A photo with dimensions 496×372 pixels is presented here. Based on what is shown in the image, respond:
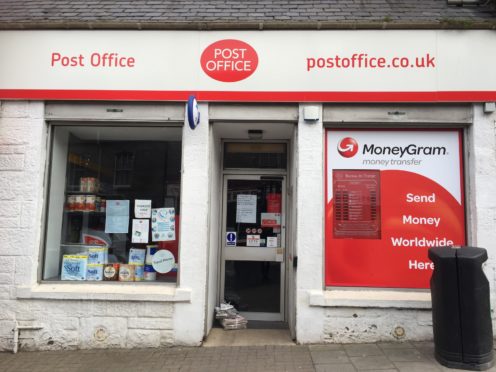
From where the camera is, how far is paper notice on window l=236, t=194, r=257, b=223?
19.5ft

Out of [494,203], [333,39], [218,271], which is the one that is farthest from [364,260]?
[333,39]

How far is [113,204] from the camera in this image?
18.1 ft

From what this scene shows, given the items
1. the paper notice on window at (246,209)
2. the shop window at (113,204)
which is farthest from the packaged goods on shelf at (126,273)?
the paper notice on window at (246,209)

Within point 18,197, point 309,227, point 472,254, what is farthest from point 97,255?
point 472,254

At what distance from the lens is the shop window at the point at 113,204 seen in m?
5.30

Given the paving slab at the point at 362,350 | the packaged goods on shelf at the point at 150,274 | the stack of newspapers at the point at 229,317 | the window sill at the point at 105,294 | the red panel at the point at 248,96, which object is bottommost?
the paving slab at the point at 362,350

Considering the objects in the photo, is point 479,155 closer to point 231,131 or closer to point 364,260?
point 364,260

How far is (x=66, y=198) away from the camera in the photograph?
5.54 metres

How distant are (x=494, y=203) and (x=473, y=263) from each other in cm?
133

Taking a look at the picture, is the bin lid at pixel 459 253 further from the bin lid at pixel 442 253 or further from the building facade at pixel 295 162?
the building facade at pixel 295 162

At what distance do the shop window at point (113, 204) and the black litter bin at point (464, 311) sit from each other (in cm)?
339

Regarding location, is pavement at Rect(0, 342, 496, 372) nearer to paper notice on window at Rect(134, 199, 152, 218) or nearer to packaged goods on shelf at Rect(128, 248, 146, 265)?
packaged goods on shelf at Rect(128, 248, 146, 265)

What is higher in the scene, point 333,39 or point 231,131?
point 333,39

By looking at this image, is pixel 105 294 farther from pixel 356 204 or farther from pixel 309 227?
pixel 356 204
